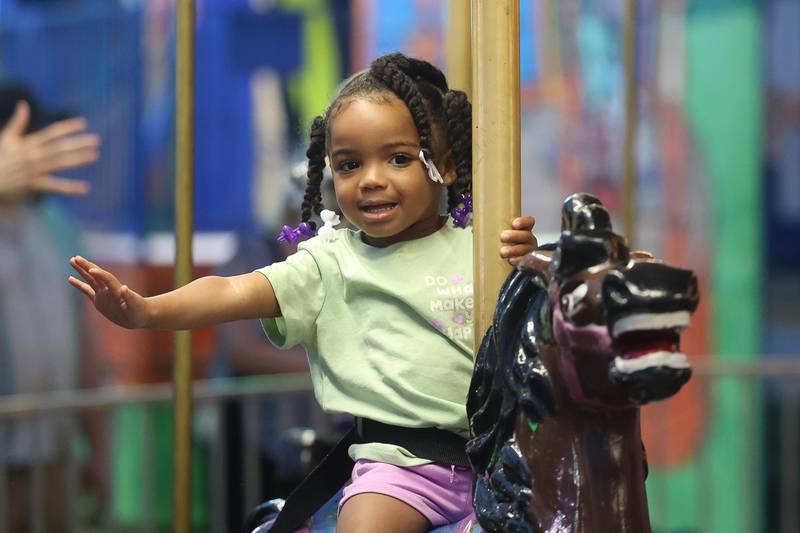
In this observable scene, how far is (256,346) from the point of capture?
3664mm

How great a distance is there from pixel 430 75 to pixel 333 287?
0.26m

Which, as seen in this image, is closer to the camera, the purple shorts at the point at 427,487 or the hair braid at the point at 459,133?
the purple shorts at the point at 427,487

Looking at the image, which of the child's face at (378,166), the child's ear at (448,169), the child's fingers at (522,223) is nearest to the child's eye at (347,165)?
the child's face at (378,166)

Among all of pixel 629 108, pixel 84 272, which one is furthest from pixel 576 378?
pixel 629 108

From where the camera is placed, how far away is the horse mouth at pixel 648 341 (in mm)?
855

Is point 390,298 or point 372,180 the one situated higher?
point 372,180

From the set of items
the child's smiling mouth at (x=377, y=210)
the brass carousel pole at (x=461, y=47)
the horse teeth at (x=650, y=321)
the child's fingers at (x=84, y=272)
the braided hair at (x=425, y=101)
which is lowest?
the horse teeth at (x=650, y=321)

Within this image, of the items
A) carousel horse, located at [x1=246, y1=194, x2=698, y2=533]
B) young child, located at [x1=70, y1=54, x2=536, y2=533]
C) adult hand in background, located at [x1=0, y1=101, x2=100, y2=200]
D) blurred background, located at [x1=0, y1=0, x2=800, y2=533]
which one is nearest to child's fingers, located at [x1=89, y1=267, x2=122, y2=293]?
young child, located at [x1=70, y1=54, x2=536, y2=533]

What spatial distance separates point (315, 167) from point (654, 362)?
631 mm

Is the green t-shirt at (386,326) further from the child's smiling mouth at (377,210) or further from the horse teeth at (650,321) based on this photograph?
the horse teeth at (650,321)

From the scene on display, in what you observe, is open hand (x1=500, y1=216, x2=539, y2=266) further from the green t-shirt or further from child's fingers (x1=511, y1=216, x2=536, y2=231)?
the green t-shirt

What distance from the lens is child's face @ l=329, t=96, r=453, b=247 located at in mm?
1230

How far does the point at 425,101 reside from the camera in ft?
4.22

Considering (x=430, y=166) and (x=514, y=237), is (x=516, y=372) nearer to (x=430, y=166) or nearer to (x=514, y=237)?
(x=514, y=237)
